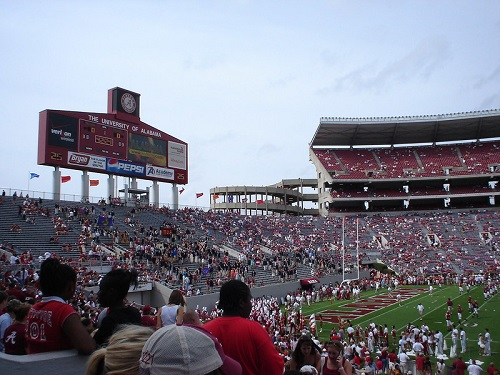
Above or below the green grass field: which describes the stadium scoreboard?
above

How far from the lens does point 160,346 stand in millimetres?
1855

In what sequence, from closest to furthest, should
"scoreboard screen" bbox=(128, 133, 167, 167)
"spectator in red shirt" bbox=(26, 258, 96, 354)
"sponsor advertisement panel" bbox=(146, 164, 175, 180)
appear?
"spectator in red shirt" bbox=(26, 258, 96, 354) < "scoreboard screen" bbox=(128, 133, 167, 167) < "sponsor advertisement panel" bbox=(146, 164, 175, 180)

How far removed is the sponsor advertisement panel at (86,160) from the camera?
3322cm

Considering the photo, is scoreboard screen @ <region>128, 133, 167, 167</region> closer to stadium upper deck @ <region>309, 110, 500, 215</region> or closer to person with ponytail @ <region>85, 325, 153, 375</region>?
stadium upper deck @ <region>309, 110, 500, 215</region>

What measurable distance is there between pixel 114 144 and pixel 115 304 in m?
33.9

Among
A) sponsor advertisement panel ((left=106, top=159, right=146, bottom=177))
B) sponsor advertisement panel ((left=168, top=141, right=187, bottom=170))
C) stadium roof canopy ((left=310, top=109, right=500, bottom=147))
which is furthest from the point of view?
stadium roof canopy ((left=310, top=109, right=500, bottom=147))

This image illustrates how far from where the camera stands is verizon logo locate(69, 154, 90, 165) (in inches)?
1307

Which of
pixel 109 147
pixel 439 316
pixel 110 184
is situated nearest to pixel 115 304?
pixel 439 316

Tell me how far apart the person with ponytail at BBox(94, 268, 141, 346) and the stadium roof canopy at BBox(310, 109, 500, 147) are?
58852 millimetres

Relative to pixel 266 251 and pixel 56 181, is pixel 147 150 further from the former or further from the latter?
pixel 266 251

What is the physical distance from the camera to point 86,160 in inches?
1347

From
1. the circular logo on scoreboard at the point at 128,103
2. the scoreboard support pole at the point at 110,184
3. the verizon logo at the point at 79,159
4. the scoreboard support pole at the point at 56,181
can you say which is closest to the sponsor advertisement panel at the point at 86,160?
the verizon logo at the point at 79,159

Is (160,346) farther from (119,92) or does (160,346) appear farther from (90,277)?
(119,92)

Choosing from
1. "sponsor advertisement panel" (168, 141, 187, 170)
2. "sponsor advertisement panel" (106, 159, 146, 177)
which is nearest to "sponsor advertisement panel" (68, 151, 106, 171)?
"sponsor advertisement panel" (106, 159, 146, 177)
